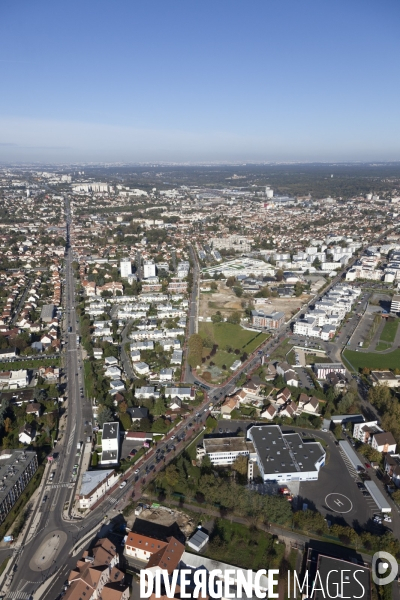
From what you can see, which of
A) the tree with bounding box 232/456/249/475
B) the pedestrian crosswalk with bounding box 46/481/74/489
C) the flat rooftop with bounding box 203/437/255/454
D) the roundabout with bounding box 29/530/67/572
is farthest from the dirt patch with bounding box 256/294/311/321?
the roundabout with bounding box 29/530/67/572

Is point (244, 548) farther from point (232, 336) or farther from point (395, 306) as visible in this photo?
point (395, 306)

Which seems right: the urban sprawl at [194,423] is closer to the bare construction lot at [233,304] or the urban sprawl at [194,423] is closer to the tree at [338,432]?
the tree at [338,432]

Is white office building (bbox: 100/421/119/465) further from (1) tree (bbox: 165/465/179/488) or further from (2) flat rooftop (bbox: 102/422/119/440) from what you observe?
(1) tree (bbox: 165/465/179/488)

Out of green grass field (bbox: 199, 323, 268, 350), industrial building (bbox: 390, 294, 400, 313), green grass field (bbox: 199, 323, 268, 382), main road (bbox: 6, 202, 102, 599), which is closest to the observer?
main road (bbox: 6, 202, 102, 599)

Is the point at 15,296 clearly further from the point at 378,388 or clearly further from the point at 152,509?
the point at 378,388

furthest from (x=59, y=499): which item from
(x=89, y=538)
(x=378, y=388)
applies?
(x=378, y=388)

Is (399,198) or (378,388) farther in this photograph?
(399,198)

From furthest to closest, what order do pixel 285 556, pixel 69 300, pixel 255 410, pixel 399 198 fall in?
1. pixel 399 198
2. pixel 69 300
3. pixel 255 410
4. pixel 285 556

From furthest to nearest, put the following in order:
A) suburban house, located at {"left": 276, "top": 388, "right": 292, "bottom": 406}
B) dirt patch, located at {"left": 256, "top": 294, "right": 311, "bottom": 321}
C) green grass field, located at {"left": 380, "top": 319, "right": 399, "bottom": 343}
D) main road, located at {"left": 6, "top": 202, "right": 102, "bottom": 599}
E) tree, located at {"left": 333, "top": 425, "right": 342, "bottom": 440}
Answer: dirt patch, located at {"left": 256, "top": 294, "right": 311, "bottom": 321}, green grass field, located at {"left": 380, "top": 319, "right": 399, "bottom": 343}, suburban house, located at {"left": 276, "top": 388, "right": 292, "bottom": 406}, tree, located at {"left": 333, "top": 425, "right": 342, "bottom": 440}, main road, located at {"left": 6, "top": 202, "right": 102, "bottom": 599}

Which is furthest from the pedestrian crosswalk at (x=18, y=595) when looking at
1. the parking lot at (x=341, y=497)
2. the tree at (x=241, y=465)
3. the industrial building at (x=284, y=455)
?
the parking lot at (x=341, y=497)
